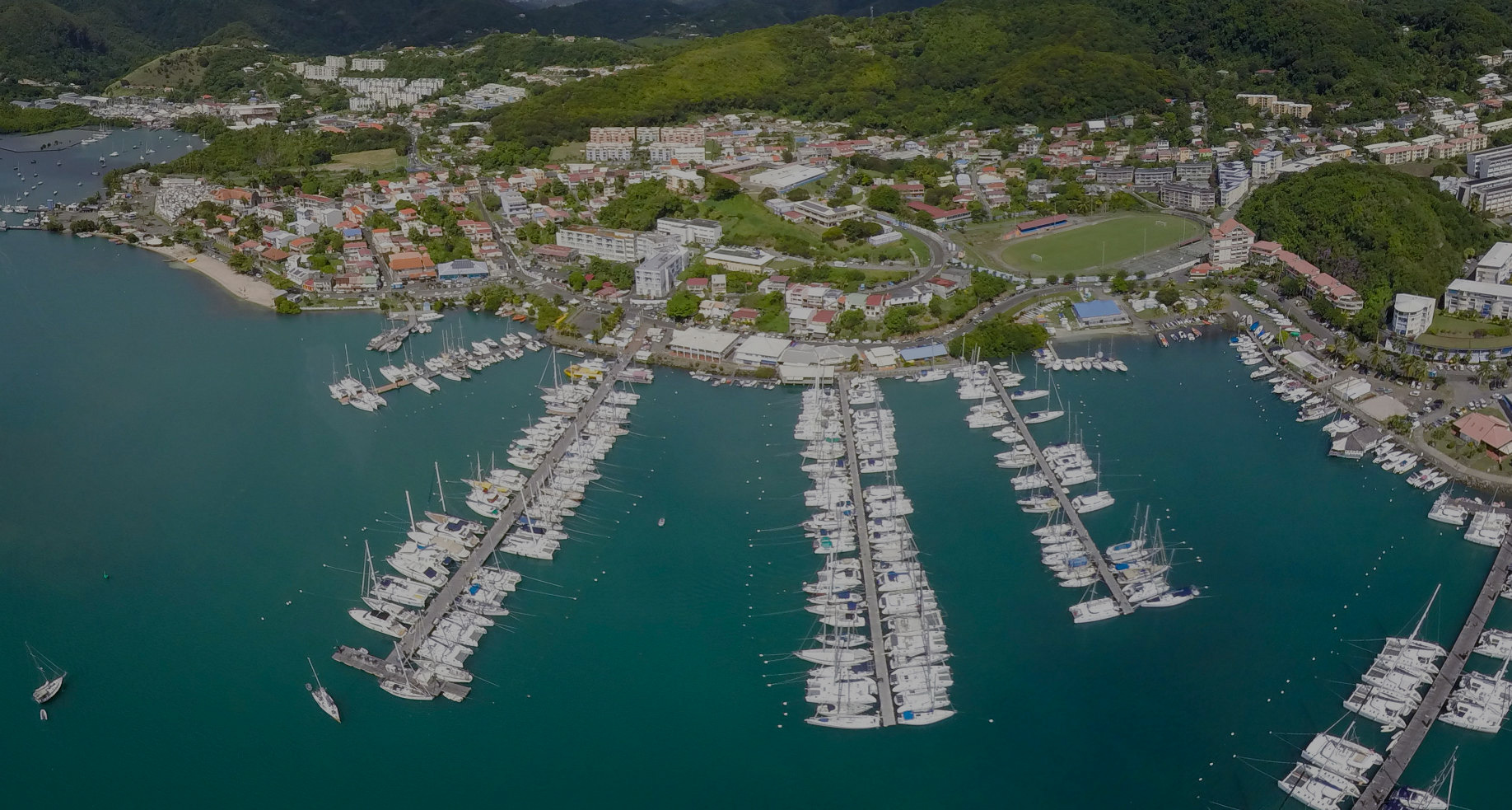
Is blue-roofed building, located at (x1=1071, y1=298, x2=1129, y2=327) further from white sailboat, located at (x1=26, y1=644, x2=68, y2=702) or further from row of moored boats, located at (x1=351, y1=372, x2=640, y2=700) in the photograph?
white sailboat, located at (x1=26, y1=644, x2=68, y2=702)

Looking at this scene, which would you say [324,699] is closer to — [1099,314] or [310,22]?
[1099,314]

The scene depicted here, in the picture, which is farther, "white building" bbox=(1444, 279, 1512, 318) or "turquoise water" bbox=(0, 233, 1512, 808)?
"white building" bbox=(1444, 279, 1512, 318)

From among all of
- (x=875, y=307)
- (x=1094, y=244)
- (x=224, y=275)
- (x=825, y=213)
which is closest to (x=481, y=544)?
(x=875, y=307)

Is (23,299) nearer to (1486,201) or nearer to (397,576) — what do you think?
(397,576)

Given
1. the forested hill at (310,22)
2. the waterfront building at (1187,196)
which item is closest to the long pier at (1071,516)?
the waterfront building at (1187,196)

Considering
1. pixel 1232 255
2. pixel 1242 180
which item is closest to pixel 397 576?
pixel 1232 255

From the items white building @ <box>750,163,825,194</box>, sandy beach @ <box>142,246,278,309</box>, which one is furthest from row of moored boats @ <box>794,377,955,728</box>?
white building @ <box>750,163,825,194</box>
